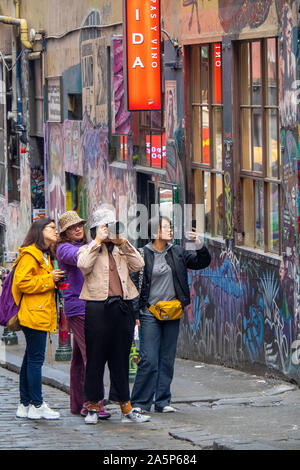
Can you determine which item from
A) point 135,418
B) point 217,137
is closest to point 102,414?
point 135,418

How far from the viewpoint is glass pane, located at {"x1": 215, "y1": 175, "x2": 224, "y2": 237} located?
1270 cm

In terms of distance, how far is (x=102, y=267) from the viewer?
8977 millimetres

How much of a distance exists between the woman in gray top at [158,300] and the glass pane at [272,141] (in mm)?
1987

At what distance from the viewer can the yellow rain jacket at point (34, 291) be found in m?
9.16

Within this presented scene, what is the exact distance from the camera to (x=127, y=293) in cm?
902

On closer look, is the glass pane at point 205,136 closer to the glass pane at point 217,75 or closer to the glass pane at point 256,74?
the glass pane at point 217,75

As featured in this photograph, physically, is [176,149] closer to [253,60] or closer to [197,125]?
[197,125]

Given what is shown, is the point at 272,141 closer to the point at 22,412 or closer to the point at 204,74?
the point at 204,74

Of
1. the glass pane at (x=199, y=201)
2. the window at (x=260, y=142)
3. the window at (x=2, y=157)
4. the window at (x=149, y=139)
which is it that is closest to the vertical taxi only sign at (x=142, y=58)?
the window at (x=149, y=139)

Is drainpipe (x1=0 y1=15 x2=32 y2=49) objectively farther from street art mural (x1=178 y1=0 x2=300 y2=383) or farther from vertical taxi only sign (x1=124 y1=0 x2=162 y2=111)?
street art mural (x1=178 y1=0 x2=300 y2=383)

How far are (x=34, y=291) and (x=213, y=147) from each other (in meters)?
4.39

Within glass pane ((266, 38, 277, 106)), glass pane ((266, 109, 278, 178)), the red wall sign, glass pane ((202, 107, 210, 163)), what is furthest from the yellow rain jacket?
the red wall sign
